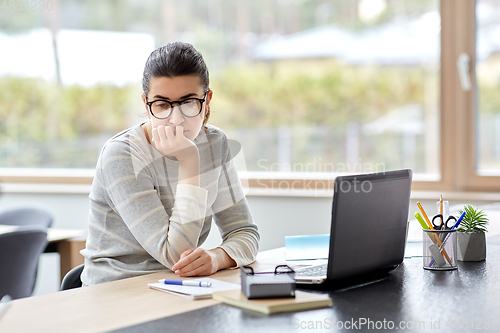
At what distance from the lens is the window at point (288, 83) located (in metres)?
2.91

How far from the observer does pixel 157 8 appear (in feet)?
11.6

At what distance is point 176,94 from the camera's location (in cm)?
143

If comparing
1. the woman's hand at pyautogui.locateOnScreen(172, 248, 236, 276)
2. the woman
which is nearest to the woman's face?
the woman

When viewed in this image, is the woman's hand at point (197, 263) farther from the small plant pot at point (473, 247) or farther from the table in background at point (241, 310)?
the small plant pot at point (473, 247)

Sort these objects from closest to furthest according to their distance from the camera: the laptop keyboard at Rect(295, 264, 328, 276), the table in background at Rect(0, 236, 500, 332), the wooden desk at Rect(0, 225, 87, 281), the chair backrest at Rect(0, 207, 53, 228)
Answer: the table in background at Rect(0, 236, 500, 332) → the laptop keyboard at Rect(295, 264, 328, 276) → the wooden desk at Rect(0, 225, 87, 281) → the chair backrest at Rect(0, 207, 53, 228)

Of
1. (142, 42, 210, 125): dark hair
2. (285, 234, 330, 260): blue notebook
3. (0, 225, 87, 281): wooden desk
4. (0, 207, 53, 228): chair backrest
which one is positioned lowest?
Answer: (0, 225, 87, 281): wooden desk

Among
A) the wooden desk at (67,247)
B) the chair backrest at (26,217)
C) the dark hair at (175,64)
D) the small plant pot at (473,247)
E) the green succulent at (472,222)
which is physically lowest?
the wooden desk at (67,247)

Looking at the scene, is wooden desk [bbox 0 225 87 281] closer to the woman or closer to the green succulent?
the woman

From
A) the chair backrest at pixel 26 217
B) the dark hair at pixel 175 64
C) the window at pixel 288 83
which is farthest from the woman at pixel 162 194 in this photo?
the window at pixel 288 83

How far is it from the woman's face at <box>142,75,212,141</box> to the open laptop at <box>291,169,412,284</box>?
1.74 ft

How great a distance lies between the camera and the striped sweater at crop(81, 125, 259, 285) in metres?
1.34

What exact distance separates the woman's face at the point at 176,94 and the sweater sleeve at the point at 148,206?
14cm

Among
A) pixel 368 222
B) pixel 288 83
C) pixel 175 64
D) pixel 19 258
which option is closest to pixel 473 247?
pixel 368 222

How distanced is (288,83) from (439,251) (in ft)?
6.96
